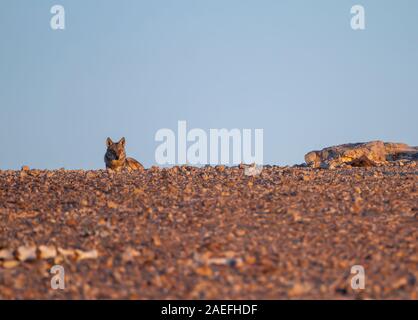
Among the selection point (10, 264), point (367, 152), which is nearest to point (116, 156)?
point (367, 152)

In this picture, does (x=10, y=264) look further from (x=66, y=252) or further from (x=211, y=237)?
(x=211, y=237)

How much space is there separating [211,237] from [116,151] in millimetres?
15176

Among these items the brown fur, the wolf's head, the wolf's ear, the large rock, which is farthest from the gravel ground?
the large rock

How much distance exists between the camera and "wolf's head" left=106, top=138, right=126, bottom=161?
1006 inches

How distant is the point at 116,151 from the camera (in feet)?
84.3

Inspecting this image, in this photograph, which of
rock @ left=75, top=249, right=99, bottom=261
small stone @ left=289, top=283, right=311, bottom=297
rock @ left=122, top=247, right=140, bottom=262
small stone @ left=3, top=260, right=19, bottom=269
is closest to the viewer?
small stone @ left=289, top=283, right=311, bottom=297

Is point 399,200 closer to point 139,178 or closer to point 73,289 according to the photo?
point 139,178

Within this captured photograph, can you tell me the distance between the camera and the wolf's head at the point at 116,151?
25559 millimetres

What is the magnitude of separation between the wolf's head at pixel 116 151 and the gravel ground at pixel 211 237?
814cm

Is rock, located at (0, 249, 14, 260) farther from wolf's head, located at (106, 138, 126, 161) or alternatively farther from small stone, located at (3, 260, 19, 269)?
wolf's head, located at (106, 138, 126, 161)

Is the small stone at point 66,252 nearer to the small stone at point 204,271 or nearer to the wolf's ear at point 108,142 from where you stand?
the small stone at point 204,271

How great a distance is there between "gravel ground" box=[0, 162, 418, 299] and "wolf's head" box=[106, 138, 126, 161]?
26.7ft
